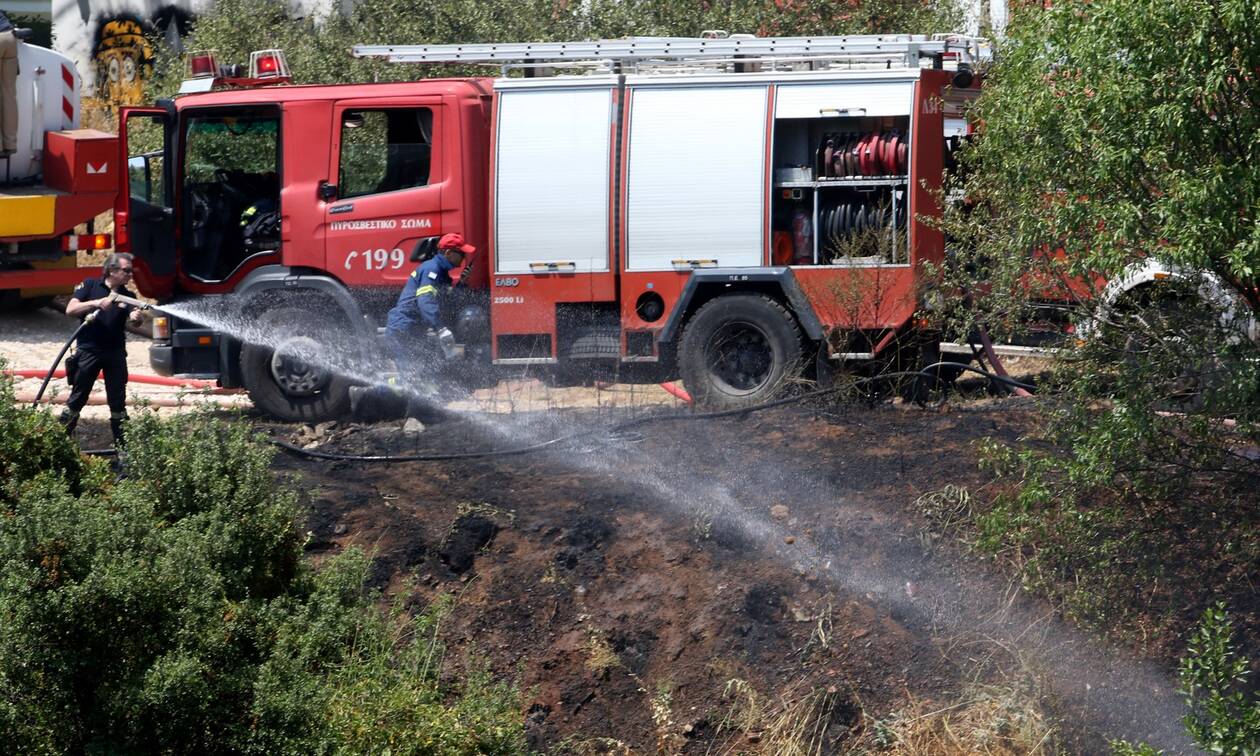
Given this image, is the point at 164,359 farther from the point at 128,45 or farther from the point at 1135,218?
the point at 128,45

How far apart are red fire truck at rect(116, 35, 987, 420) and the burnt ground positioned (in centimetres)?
151

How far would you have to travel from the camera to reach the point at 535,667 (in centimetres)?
687

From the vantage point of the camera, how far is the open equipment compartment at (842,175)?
992cm

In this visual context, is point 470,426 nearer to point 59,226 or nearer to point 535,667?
point 535,667

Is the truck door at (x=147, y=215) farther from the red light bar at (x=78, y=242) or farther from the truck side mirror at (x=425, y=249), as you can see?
the red light bar at (x=78, y=242)

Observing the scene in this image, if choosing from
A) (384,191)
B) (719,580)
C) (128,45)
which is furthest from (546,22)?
(128,45)

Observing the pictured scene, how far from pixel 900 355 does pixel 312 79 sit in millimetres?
9016

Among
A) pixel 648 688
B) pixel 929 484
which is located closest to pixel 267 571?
pixel 648 688

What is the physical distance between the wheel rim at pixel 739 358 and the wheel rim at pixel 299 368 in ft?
9.95

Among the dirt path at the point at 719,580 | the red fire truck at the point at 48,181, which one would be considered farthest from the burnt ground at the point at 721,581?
the red fire truck at the point at 48,181

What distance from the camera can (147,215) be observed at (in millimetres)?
11070

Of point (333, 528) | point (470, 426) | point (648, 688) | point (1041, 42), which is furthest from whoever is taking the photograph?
point (470, 426)

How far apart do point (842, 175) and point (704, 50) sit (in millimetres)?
1456

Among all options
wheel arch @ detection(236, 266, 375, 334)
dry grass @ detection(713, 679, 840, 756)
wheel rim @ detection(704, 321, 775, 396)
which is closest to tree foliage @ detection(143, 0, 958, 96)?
wheel arch @ detection(236, 266, 375, 334)
